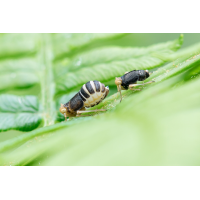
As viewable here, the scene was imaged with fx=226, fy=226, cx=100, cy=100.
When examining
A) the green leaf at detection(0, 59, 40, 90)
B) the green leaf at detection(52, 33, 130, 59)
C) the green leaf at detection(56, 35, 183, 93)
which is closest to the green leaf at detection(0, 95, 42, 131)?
→ the green leaf at detection(0, 59, 40, 90)

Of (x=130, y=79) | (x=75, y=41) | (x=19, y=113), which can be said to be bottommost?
(x=19, y=113)

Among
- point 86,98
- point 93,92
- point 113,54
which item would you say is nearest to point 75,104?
point 86,98

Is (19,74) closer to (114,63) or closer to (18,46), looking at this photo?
(18,46)

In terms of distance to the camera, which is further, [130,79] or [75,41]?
[75,41]

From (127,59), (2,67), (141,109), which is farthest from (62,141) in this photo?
(2,67)

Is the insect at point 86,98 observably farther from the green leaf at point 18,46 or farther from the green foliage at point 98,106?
the green leaf at point 18,46

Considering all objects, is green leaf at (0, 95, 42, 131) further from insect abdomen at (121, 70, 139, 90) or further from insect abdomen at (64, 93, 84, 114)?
insect abdomen at (121, 70, 139, 90)

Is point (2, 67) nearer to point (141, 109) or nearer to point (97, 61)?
point (97, 61)
